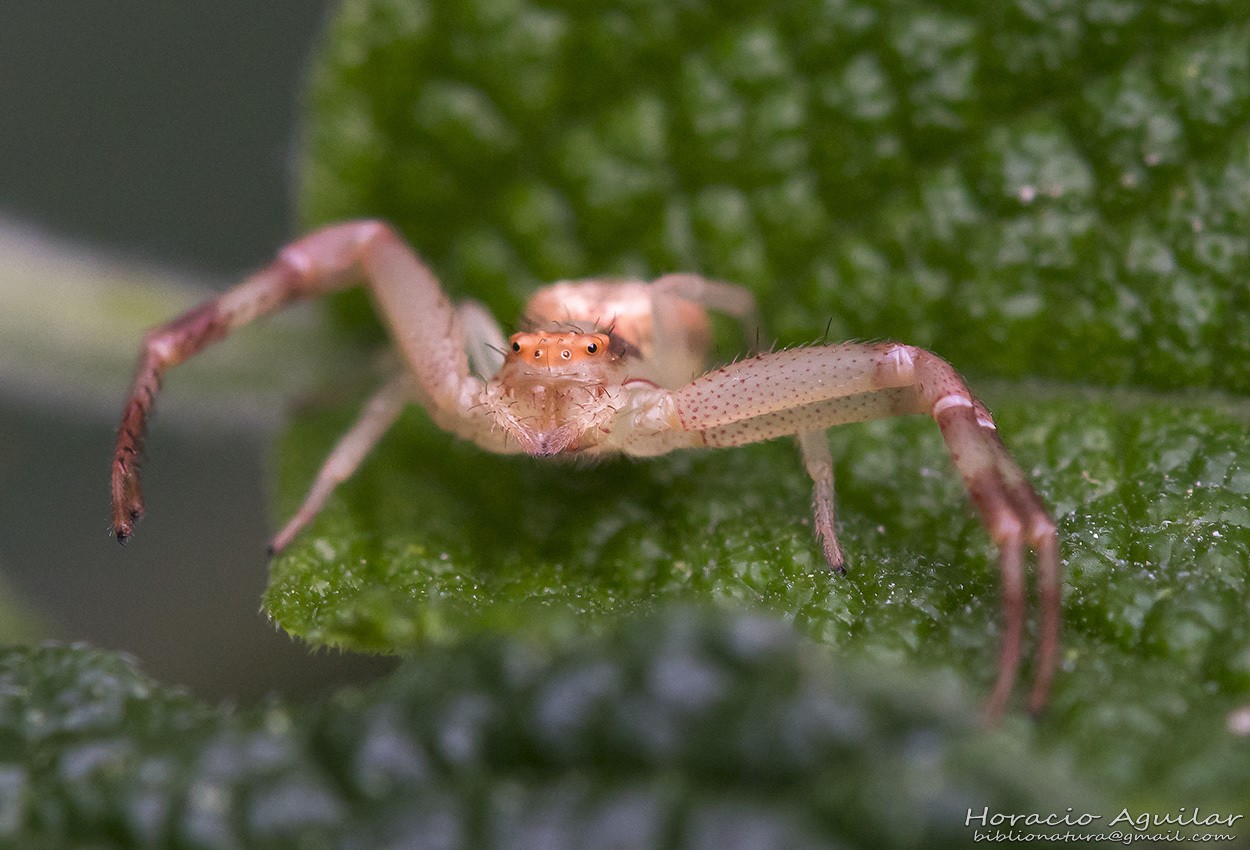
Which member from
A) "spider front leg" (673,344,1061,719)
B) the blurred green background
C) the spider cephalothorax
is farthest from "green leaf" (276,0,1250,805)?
the blurred green background

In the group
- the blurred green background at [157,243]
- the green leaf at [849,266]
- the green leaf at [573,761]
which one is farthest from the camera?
the blurred green background at [157,243]

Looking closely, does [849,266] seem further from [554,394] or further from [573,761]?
[573,761]

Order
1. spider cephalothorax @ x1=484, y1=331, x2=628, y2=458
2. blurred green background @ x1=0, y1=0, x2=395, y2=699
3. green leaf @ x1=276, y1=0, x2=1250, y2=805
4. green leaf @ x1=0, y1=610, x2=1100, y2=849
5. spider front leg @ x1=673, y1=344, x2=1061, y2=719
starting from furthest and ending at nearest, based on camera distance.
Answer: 1. blurred green background @ x1=0, y1=0, x2=395, y2=699
2. spider cephalothorax @ x1=484, y1=331, x2=628, y2=458
3. green leaf @ x1=276, y1=0, x2=1250, y2=805
4. spider front leg @ x1=673, y1=344, x2=1061, y2=719
5. green leaf @ x1=0, y1=610, x2=1100, y2=849

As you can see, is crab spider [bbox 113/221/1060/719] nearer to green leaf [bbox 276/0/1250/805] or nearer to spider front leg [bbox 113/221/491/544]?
spider front leg [bbox 113/221/491/544]

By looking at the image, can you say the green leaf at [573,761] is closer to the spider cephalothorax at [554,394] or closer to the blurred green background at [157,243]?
the spider cephalothorax at [554,394]

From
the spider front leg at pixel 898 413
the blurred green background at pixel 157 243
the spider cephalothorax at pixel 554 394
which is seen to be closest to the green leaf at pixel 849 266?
the spider front leg at pixel 898 413

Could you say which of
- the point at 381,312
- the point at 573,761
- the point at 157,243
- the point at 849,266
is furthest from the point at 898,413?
the point at 157,243

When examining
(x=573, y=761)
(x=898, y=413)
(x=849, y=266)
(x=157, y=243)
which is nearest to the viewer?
(x=573, y=761)
